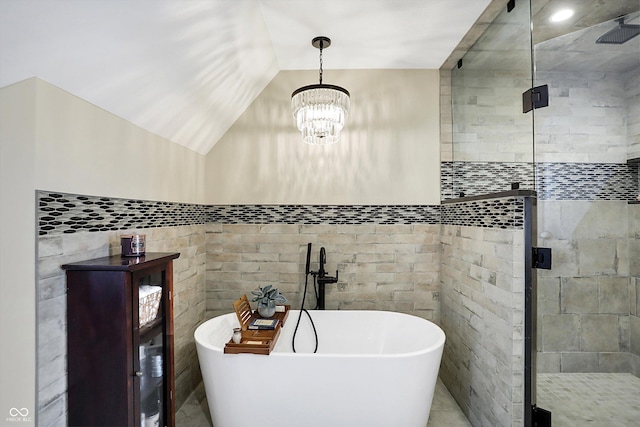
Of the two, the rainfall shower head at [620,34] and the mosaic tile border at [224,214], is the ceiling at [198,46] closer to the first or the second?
the mosaic tile border at [224,214]

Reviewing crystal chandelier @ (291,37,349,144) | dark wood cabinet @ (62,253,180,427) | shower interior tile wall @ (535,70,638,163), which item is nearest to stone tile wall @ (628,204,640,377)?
shower interior tile wall @ (535,70,638,163)

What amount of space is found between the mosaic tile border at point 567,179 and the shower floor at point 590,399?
940mm

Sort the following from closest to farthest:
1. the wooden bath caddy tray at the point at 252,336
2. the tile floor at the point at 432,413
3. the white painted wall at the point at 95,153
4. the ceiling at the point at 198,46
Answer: the ceiling at the point at 198,46 < the white painted wall at the point at 95,153 < the wooden bath caddy tray at the point at 252,336 < the tile floor at the point at 432,413

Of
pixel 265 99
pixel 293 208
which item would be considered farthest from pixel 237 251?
pixel 265 99

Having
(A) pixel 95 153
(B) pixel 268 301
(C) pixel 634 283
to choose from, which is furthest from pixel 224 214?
(C) pixel 634 283

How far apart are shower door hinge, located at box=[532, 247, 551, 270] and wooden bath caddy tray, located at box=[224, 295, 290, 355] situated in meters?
1.64

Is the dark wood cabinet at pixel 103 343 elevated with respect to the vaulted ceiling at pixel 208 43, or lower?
lower

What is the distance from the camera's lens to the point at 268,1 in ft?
6.98

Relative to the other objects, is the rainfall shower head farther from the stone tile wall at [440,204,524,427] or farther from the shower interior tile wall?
the stone tile wall at [440,204,524,427]

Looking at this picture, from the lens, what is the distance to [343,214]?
3172mm

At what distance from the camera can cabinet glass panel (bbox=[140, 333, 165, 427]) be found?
1.68 m

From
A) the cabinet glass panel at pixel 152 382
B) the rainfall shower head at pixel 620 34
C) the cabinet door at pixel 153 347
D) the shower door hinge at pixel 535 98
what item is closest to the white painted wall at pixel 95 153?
the cabinet door at pixel 153 347

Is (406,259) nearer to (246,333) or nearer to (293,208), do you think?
(293,208)

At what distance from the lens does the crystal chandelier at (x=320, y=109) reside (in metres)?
2.32
